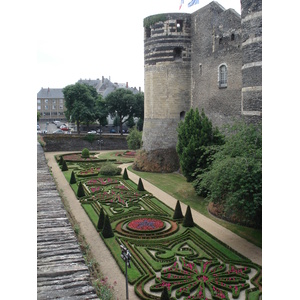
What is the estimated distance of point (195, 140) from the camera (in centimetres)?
2389

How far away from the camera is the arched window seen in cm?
2583

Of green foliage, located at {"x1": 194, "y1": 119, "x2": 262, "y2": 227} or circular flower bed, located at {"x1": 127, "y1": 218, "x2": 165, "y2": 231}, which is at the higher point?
green foliage, located at {"x1": 194, "y1": 119, "x2": 262, "y2": 227}

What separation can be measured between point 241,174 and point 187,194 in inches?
374

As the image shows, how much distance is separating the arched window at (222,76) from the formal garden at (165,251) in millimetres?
9456

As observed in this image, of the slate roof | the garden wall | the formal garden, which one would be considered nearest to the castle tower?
the formal garden

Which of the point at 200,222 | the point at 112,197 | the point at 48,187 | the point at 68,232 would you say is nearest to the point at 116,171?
the point at 112,197

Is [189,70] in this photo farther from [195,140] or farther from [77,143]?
[77,143]

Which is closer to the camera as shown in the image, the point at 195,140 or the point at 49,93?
the point at 195,140

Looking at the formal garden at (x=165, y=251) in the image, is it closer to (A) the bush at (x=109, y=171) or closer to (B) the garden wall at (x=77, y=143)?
(A) the bush at (x=109, y=171)

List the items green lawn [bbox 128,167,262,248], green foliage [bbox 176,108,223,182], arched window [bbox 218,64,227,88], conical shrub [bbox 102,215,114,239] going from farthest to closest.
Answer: arched window [bbox 218,64,227,88], green foliage [bbox 176,108,223,182], green lawn [bbox 128,167,262,248], conical shrub [bbox 102,215,114,239]

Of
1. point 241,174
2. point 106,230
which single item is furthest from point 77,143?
point 241,174

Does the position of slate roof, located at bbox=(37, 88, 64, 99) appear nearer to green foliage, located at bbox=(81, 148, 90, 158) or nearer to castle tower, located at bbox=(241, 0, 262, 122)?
green foliage, located at bbox=(81, 148, 90, 158)

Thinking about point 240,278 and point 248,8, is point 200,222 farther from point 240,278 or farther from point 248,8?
point 248,8

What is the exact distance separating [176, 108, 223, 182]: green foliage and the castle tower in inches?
221
